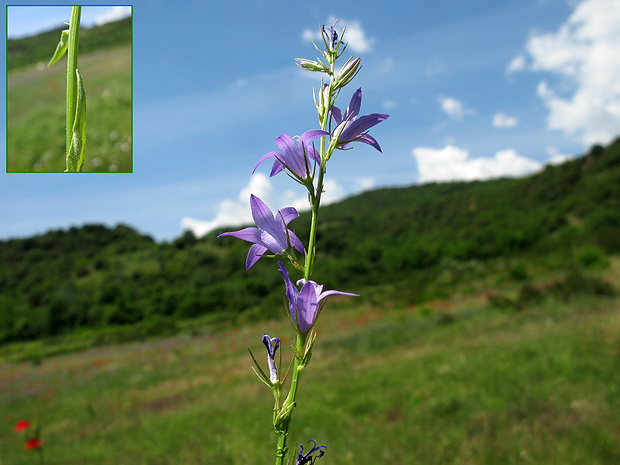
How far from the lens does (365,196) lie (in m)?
83.2

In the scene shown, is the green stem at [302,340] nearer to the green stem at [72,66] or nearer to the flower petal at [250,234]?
the flower petal at [250,234]

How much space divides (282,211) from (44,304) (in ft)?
227

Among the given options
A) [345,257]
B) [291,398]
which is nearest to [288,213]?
[291,398]

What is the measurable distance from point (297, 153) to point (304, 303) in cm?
33

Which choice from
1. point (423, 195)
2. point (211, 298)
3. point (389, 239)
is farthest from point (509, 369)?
point (423, 195)

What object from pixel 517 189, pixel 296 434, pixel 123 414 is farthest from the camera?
pixel 517 189

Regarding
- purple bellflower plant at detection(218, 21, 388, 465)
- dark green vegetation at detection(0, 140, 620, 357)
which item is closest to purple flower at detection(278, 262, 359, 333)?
purple bellflower plant at detection(218, 21, 388, 465)

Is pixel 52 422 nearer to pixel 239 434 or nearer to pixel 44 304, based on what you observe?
pixel 239 434

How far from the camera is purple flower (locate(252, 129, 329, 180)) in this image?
0.96 meters

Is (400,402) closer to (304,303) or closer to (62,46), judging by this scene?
(304,303)

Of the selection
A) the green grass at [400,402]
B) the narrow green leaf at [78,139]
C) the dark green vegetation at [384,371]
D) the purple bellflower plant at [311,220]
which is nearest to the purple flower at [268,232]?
the purple bellflower plant at [311,220]

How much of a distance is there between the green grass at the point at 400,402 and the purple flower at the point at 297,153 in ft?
21.3

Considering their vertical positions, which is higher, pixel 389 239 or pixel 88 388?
pixel 389 239

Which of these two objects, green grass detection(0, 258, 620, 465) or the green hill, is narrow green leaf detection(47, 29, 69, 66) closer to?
the green hill
